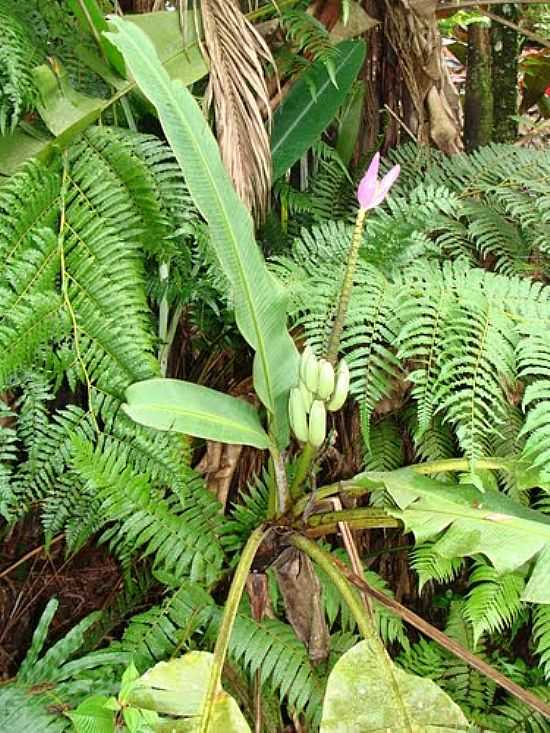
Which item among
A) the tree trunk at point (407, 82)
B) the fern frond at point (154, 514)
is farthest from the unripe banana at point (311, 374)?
the tree trunk at point (407, 82)

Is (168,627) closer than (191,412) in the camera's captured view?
No

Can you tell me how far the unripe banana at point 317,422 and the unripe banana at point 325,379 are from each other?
1cm

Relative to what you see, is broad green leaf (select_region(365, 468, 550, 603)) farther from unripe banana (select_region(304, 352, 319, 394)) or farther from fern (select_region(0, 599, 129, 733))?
fern (select_region(0, 599, 129, 733))

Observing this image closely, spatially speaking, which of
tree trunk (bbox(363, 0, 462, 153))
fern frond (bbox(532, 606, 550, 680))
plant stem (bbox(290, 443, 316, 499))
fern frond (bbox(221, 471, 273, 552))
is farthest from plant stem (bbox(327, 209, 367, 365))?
tree trunk (bbox(363, 0, 462, 153))

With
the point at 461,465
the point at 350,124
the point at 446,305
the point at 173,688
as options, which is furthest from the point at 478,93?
the point at 173,688

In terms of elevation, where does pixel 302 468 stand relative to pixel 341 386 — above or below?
below

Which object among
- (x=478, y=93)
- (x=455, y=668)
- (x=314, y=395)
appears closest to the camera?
(x=314, y=395)

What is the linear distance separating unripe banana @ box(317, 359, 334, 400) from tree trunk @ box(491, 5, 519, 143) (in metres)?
1.18

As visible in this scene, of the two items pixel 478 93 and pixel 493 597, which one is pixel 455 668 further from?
pixel 478 93

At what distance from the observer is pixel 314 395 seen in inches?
36.4

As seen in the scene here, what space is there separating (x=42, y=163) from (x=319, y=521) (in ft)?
1.97

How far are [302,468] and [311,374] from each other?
0.18 meters

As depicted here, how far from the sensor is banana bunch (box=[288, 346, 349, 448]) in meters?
0.91

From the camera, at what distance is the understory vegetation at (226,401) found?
0.91 meters
